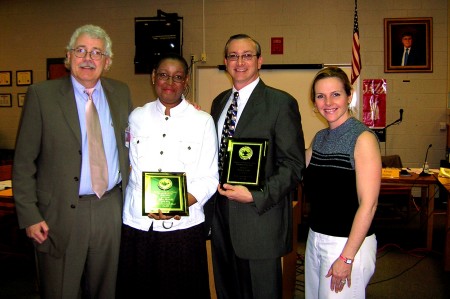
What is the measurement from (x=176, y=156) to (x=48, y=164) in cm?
62

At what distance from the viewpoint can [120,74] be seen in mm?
7434

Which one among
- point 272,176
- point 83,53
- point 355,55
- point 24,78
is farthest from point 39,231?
point 24,78

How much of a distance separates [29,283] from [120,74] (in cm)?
456

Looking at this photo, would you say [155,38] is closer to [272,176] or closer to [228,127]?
[228,127]

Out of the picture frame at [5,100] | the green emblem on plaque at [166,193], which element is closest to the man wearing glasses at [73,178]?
the green emblem on plaque at [166,193]

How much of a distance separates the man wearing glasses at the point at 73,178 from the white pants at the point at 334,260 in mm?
1003

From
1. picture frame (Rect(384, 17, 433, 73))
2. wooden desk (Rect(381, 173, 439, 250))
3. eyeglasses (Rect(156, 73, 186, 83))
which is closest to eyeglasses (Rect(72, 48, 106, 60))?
eyeglasses (Rect(156, 73, 186, 83))

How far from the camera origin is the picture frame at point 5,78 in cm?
793

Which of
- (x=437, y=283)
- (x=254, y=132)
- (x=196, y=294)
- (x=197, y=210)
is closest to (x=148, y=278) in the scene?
(x=196, y=294)

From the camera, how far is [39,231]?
2.01 metres

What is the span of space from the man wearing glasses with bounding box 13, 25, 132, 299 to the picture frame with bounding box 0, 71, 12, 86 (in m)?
6.69

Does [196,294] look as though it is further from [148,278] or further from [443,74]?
[443,74]

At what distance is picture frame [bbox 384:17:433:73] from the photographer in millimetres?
6574

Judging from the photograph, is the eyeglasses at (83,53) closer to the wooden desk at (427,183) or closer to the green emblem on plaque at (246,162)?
the green emblem on plaque at (246,162)
